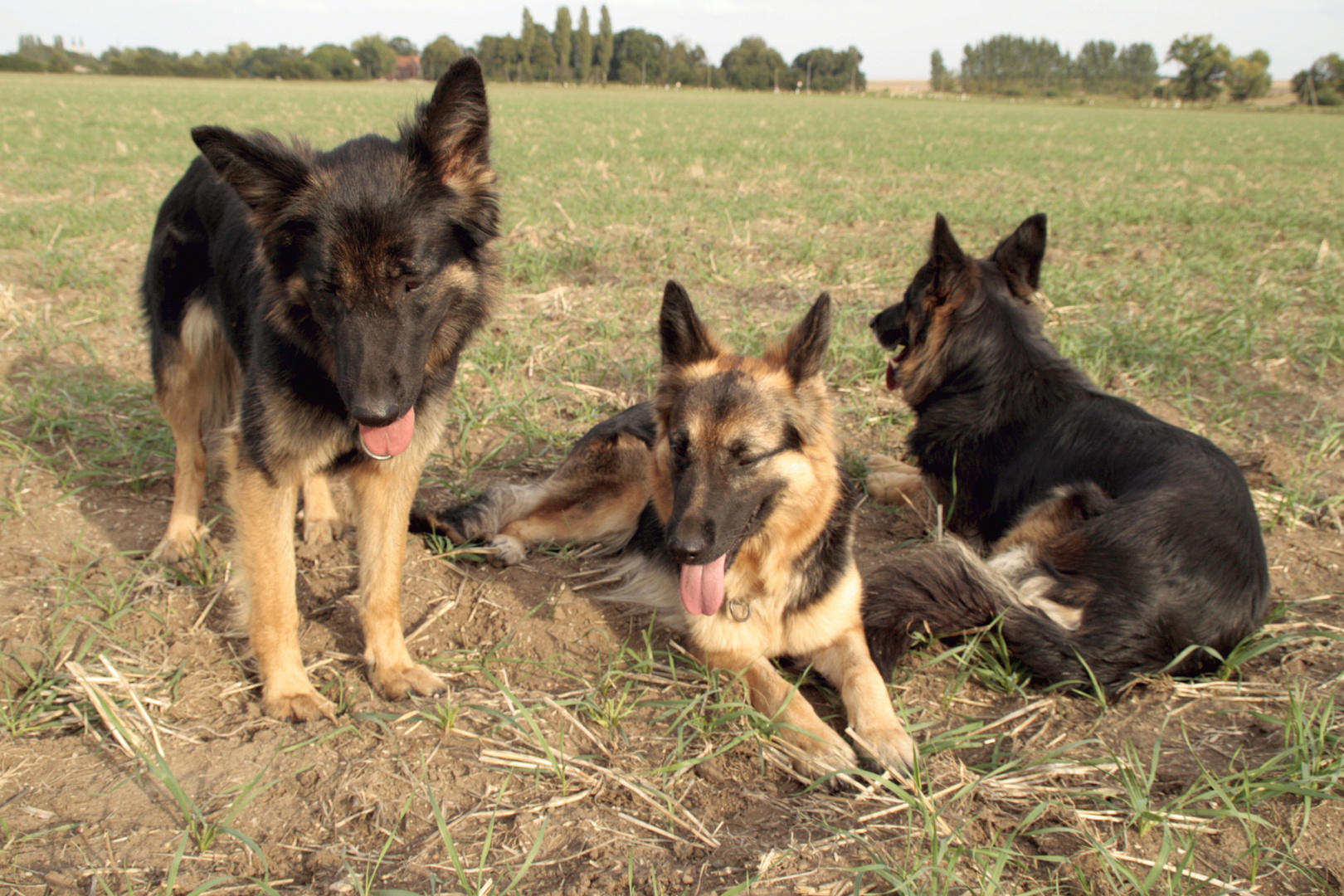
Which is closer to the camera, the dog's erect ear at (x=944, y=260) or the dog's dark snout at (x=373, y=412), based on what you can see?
the dog's dark snout at (x=373, y=412)

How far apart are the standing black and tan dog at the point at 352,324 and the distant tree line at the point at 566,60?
315ft

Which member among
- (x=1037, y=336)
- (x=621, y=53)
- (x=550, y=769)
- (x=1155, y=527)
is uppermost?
(x=621, y=53)

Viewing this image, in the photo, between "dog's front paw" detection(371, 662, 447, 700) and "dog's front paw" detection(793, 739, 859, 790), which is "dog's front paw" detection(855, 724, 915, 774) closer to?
"dog's front paw" detection(793, 739, 859, 790)

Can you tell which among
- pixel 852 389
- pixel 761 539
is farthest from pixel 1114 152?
pixel 761 539

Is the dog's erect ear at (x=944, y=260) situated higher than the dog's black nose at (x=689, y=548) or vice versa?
the dog's erect ear at (x=944, y=260)

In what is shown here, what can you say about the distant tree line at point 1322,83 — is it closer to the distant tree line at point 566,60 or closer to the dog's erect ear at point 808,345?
the distant tree line at point 566,60

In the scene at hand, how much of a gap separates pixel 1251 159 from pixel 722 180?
16.8m

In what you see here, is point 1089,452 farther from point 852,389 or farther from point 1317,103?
point 1317,103

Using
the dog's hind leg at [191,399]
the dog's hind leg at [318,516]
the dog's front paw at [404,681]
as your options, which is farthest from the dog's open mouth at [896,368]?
the dog's hind leg at [191,399]

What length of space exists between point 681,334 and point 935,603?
5.04 feet

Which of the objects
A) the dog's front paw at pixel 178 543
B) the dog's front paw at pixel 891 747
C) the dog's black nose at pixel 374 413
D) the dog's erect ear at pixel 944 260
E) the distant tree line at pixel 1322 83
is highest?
the distant tree line at pixel 1322 83

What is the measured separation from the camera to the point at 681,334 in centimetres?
335

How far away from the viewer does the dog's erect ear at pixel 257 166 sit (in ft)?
8.02

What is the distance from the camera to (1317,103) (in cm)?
6669
